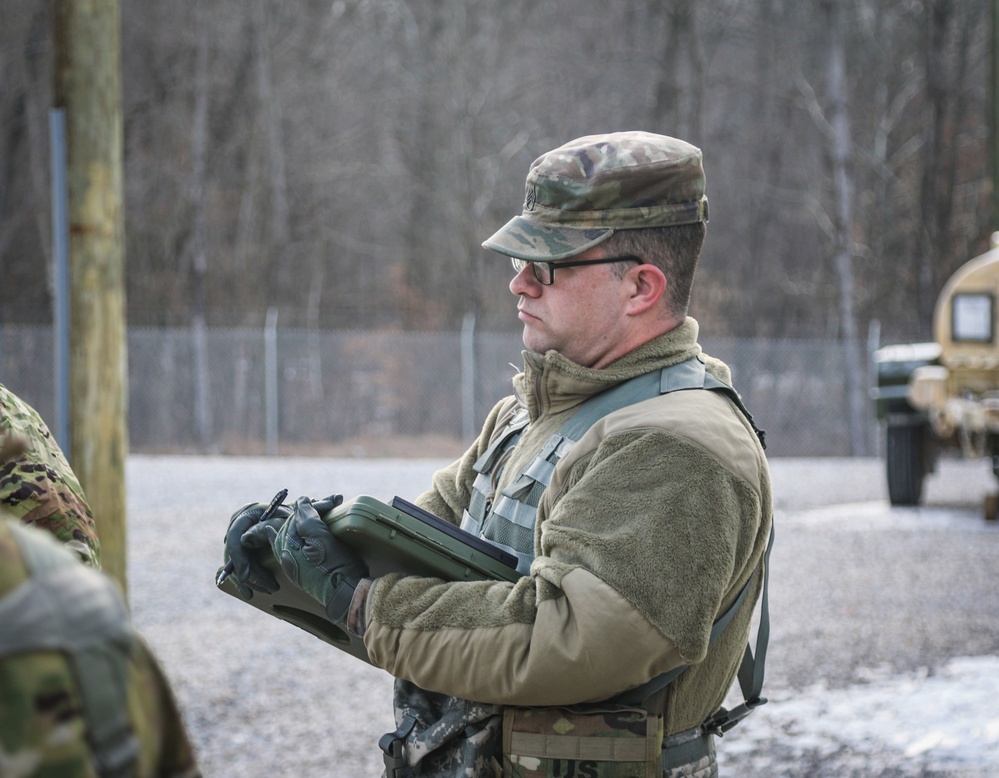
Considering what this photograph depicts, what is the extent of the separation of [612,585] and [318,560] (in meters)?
0.52

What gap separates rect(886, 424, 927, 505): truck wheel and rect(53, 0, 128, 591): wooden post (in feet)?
30.6

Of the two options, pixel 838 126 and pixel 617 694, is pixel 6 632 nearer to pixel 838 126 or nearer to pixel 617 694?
pixel 617 694

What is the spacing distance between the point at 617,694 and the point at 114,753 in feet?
4.25

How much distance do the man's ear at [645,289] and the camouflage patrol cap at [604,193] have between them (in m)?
0.10

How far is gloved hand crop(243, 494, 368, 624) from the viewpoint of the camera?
2.08 meters

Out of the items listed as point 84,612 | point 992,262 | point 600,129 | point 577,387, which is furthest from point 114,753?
point 600,129

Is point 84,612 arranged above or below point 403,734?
above

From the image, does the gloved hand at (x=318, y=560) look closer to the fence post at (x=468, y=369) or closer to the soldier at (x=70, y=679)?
the soldier at (x=70, y=679)

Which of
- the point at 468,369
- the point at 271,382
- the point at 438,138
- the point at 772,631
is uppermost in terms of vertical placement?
the point at 438,138

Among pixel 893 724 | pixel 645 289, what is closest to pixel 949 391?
pixel 893 724

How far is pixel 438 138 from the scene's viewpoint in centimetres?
2667

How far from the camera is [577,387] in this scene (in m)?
2.26

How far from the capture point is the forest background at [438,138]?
79.3 feet

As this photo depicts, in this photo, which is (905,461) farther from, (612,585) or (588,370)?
(612,585)
